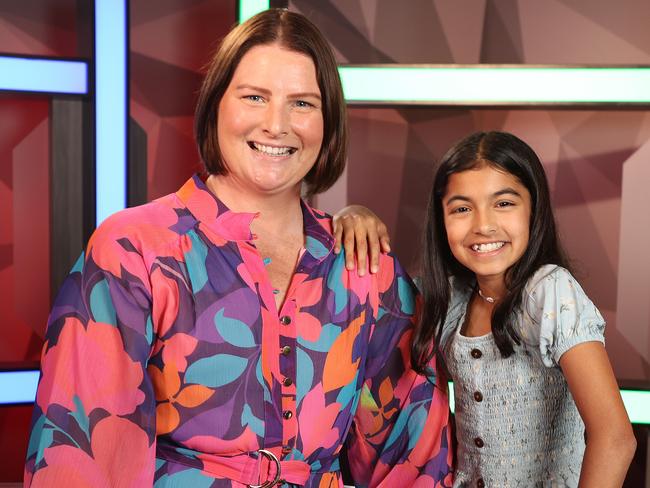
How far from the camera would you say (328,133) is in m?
1.82

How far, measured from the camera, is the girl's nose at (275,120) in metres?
1.66

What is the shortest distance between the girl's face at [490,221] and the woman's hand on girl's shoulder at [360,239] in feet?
0.55

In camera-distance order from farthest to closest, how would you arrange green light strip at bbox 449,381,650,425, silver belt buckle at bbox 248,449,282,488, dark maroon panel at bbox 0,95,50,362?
dark maroon panel at bbox 0,95,50,362
green light strip at bbox 449,381,650,425
silver belt buckle at bbox 248,449,282,488

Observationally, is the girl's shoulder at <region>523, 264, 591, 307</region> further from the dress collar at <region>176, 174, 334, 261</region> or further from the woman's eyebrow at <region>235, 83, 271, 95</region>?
the woman's eyebrow at <region>235, 83, 271, 95</region>

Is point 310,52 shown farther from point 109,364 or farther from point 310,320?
point 109,364

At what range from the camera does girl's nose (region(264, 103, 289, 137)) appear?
5.43 ft

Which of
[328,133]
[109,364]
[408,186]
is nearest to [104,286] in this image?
[109,364]

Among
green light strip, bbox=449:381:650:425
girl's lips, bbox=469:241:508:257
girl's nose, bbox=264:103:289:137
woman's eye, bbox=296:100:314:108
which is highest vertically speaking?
woman's eye, bbox=296:100:314:108

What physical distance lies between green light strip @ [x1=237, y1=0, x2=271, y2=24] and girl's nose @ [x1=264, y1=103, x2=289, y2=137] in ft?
2.33

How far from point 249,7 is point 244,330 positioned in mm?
1073

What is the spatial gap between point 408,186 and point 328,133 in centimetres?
126

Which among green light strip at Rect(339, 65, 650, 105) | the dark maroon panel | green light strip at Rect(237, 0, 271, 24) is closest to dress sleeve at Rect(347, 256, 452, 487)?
green light strip at Rect(339, 65, 650, 105)

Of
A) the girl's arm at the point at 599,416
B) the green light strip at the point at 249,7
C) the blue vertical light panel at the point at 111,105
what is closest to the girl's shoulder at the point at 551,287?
the girl's arm at the point at 599,416

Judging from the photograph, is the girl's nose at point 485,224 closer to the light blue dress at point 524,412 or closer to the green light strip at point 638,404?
the light blue dress at point 524,412
